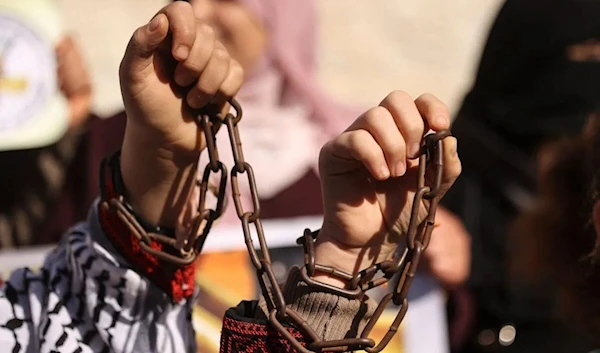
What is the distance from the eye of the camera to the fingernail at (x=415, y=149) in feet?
2.03

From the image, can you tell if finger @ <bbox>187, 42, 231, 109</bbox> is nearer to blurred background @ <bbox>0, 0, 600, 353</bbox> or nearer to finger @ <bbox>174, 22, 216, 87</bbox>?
finger @ <bbox>174, 22, 216, 87</bbox>

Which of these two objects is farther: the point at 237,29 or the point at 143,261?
the point at 237,29

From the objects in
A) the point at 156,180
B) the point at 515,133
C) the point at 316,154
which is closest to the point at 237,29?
the point at 316,154

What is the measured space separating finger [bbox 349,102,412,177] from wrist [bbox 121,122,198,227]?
0.67ft

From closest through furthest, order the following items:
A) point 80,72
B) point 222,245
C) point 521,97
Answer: point 222,245 < point 80,72 < point 521,97

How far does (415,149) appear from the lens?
0.62 metres

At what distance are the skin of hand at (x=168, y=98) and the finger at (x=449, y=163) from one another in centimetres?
20

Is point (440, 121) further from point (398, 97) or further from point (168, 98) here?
point (168, 98)

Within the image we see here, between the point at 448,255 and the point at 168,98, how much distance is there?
29.3 inches

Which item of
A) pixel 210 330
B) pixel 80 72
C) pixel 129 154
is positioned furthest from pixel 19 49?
pixel 129 154

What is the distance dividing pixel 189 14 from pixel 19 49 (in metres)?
0.96

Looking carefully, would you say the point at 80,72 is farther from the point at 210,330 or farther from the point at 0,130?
the point at 210,330

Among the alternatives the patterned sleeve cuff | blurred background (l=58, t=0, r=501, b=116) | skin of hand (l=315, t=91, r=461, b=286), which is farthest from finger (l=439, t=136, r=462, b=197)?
blurred background (l=58, t=0, r=501, b=116)

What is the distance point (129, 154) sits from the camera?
759 millimetres
